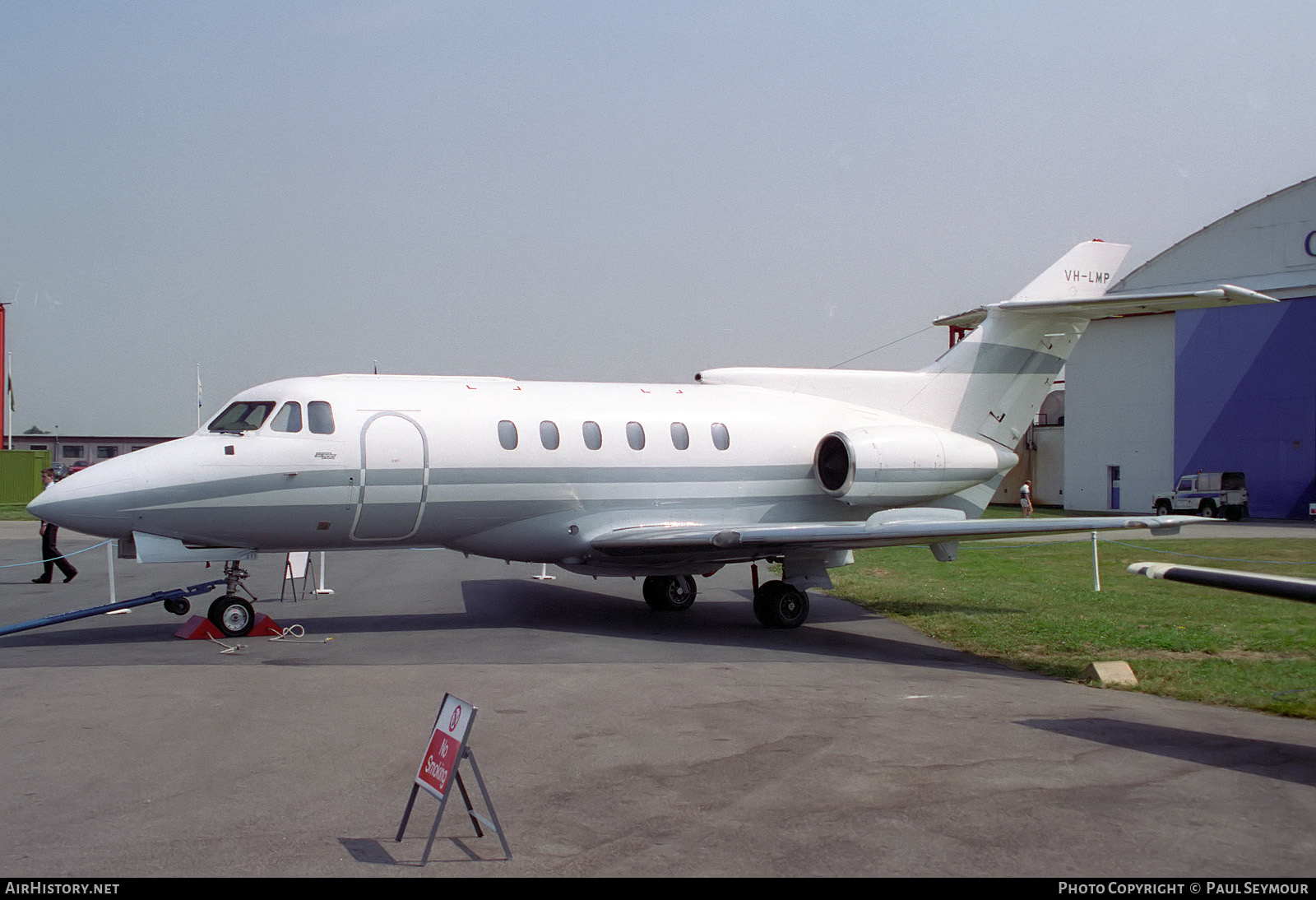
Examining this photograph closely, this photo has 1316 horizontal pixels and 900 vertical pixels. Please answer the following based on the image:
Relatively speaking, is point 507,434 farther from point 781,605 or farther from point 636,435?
point 781,605

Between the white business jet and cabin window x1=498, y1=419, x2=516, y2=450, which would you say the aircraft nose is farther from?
cabin window x1=498, y1=419, x2=516, y2=450

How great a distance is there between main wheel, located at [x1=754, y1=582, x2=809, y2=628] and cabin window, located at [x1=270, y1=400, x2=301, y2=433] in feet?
21.8

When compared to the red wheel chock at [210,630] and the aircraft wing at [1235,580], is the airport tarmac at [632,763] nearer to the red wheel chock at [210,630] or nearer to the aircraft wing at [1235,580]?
the red wheel chock at [210,630]

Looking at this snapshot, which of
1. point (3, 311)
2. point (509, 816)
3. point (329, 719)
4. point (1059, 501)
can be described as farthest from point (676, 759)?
point (3, 311)

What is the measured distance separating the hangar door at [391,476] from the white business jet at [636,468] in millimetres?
24

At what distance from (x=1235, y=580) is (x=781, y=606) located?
7427 millimetres

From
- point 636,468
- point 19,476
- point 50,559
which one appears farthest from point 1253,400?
point 19,476

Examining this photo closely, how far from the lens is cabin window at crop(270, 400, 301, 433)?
13.4 metres

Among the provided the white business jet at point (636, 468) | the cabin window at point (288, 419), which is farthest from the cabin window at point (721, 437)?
the cabin window at point (288, 419)

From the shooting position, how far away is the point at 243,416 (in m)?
13.5

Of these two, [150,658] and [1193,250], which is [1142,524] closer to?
[150,658]

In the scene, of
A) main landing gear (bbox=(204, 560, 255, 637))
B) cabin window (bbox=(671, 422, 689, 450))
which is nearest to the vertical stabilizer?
cabin window (bbox=(671, 422, 689, 450))

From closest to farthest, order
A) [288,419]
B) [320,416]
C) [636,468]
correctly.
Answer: [288,419] → [320,416] → [636,468]

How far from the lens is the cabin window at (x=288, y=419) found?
13.4 meters
